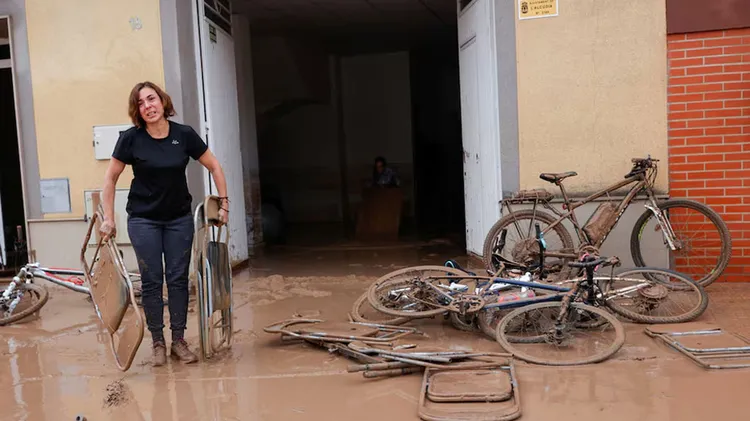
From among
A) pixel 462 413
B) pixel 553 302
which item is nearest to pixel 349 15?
pixel 553 302

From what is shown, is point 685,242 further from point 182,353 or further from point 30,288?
point 30,288

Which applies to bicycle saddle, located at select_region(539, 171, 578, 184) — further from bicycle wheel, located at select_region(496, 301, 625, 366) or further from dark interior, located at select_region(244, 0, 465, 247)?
dark interior, located at select_region(244, 0, 465, 247)

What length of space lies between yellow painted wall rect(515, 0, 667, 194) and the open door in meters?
0.32

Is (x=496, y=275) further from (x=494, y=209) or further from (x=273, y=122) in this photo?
(x=273, y=122)

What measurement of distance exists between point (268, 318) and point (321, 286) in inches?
45.6

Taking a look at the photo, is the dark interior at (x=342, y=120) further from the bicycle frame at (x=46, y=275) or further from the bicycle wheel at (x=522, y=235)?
the bicycle frame at (x=46, y=275)

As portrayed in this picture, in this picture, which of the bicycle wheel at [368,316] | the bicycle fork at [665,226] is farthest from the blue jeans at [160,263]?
the bicycle fork at [665,226]

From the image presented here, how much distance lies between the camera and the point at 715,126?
586 centimetres

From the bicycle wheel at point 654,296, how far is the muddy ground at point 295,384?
17 centimetres

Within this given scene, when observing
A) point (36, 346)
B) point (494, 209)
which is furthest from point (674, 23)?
point (36, 346)

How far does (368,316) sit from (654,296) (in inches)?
82.2

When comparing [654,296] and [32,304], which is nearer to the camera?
[654,296]

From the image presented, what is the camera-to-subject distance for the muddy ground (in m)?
3.38

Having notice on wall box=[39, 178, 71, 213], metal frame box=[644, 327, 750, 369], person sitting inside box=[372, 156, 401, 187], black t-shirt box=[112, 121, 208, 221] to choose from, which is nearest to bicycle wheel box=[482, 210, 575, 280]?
metal frame box=[644, 327, 750, 369]
